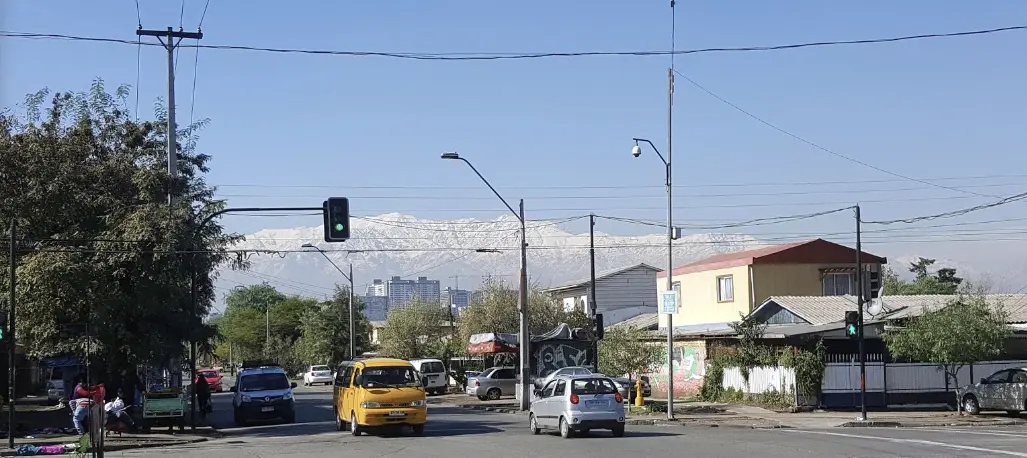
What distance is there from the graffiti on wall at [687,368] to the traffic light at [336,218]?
64.4 ft

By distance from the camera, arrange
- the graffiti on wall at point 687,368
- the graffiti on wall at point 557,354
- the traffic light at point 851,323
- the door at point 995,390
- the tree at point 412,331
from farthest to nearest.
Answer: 1. the tree at point 412,331
2. the graffiti on wall at point 557,354
3. the graffiti on wall at point 687,368
4. the door at point 995,390
5. the traffic light at point 851,323

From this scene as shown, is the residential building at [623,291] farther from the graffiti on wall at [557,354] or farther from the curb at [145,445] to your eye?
the curb at [145,445]

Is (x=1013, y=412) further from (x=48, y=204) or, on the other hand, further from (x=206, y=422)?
(x=48, y=204)

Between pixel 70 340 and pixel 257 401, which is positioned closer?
pixel 70 340

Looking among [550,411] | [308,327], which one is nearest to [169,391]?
[550,411]

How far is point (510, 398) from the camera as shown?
174 ft

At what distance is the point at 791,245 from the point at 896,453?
36.1 metres

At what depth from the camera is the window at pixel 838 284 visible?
5659cm

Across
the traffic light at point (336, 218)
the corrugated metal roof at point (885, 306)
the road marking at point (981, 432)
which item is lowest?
the road marking at point (981, 432)

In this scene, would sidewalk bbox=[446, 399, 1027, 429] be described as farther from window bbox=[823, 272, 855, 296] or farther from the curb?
window bbox=[823, 272, 855, 296]

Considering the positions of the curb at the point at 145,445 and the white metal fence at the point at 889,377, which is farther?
the white metal fence at the point at 889,377

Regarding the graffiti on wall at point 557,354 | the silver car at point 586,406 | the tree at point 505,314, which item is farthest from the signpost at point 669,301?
the tree at point 505,314

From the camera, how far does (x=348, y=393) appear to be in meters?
29.9

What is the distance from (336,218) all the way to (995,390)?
841 inches
